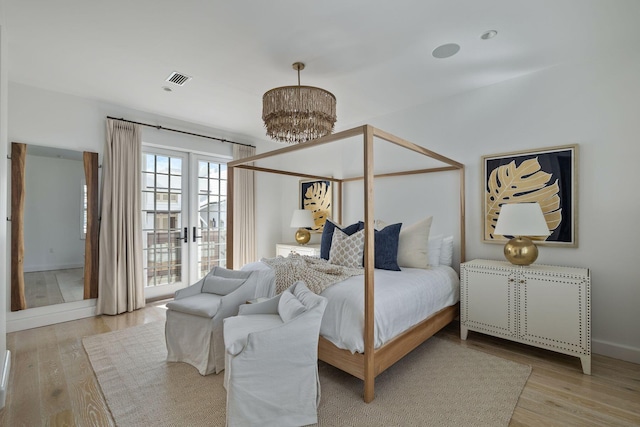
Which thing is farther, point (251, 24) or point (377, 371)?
point (251, 24)

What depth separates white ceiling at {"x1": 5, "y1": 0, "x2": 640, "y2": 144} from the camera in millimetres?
2023

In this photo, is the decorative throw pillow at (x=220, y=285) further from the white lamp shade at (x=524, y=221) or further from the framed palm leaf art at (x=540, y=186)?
the framed palm leaf art at (x=540, y=186)

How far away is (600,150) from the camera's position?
2609 mm

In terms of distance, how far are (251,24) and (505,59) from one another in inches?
85.0

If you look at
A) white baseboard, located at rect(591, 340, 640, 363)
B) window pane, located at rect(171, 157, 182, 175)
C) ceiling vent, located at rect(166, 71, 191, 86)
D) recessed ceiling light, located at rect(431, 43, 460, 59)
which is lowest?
white baseboard, located at rect(591, 340, 640, 363)

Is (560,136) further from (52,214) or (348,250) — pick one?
(52,214)

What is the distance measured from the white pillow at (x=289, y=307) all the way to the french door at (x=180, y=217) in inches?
114

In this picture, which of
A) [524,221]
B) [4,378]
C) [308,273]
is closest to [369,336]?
[308,273]

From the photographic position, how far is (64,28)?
226cm

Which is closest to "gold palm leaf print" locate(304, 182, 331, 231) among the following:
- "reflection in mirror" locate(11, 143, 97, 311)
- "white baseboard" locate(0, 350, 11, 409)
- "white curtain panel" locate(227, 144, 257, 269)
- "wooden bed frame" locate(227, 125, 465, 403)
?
"white curtain panel" locate(227, 144, 257, 269)

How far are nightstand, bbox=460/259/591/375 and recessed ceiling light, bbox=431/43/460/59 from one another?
187cm

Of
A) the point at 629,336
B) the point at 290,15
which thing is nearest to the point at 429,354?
the point at 629,336

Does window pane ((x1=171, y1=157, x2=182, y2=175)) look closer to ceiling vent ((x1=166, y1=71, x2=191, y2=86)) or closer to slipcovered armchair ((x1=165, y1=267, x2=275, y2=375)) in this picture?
ceiling vent ((x1=166, y1=71, x2=191, y2=86))

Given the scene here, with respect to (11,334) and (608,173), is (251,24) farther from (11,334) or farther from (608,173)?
(11,334)
